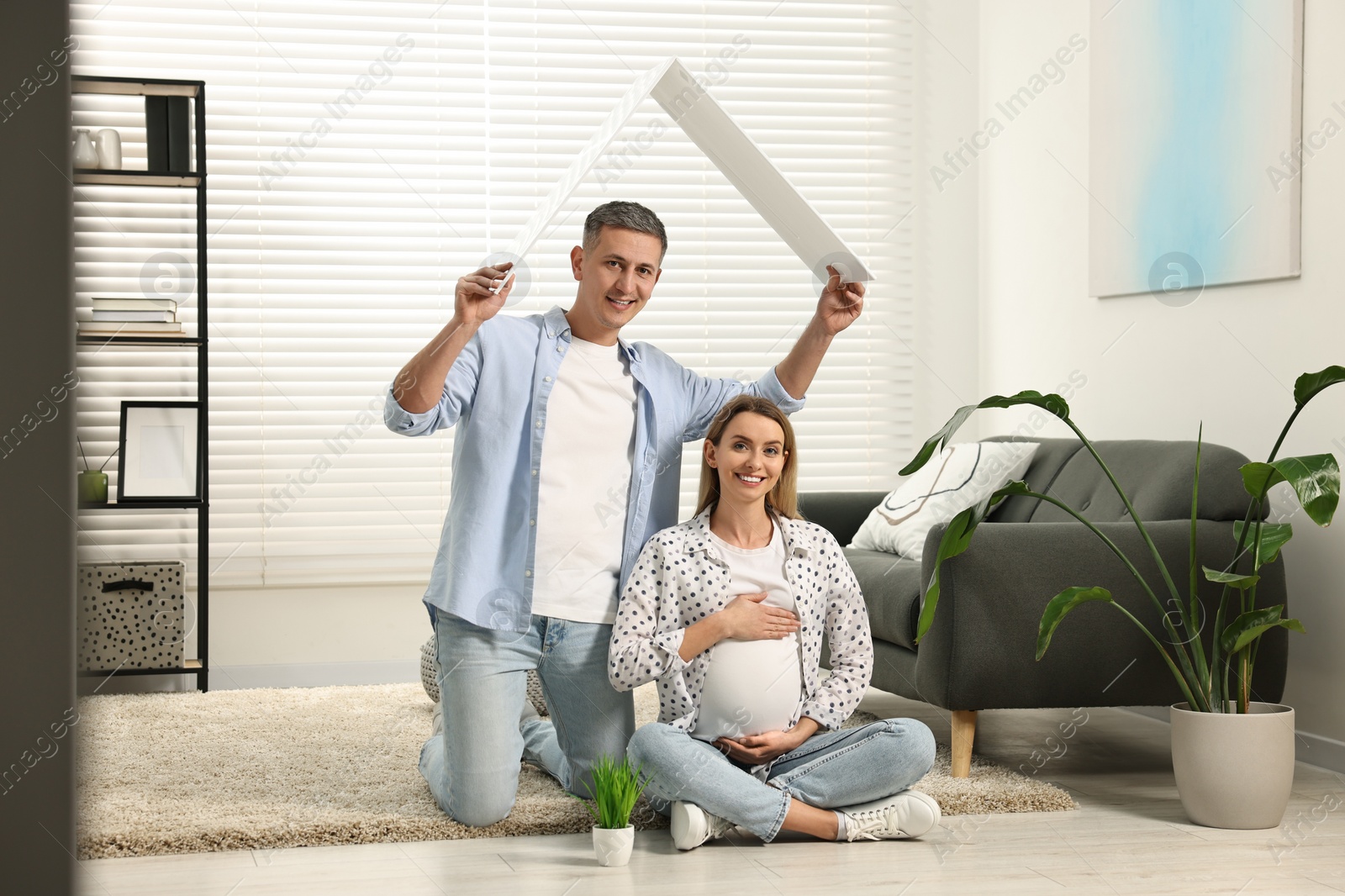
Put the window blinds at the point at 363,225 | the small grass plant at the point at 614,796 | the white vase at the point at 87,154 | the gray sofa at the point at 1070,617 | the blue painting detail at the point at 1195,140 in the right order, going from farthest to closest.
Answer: the window blinds at the point at 363,225 < the white vase at the point at 87,154 < the blue painting detail at the point at 1195,140 < the gray sofa at the point at 1070,617 < the small grass plant at the point at 614,796


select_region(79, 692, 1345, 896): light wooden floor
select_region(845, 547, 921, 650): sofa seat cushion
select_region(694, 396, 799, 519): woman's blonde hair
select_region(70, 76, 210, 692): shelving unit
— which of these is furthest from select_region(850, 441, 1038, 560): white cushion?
select_region(70, 76, 210, 692): shelving unit

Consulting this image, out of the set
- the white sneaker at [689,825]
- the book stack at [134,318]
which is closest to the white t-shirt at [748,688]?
the white sneaker at [689,825]

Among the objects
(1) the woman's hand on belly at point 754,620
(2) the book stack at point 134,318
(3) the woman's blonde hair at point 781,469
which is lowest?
(1) the woman's hand on belly at point 754,620

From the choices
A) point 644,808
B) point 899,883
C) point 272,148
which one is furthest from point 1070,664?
point 272,148

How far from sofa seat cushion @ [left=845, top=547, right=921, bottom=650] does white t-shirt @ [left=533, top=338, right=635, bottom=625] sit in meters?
0.68

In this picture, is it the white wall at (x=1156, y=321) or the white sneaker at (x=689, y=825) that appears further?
the white wall at (x=1156, y=321)

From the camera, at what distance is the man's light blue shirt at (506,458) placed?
2.12 meters

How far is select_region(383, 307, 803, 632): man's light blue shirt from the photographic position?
2.12m

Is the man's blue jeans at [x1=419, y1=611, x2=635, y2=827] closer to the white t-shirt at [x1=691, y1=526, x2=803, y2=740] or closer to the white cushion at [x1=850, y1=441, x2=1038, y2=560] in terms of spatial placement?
the white t-shirt at [x1=691, y1=526, x2=803, y2=740]

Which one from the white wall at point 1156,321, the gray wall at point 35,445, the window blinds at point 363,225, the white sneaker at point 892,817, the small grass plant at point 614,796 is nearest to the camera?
the gray wall at point 35,445

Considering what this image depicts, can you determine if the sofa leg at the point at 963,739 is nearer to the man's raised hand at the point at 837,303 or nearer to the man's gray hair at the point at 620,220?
the man's raised hand at the point at 837,303

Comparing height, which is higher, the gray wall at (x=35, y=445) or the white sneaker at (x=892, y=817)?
the gray wall at (x=35, y=445)

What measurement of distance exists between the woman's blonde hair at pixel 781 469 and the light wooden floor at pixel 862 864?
2.02ft

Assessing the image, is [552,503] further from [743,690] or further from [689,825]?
[689,825]
